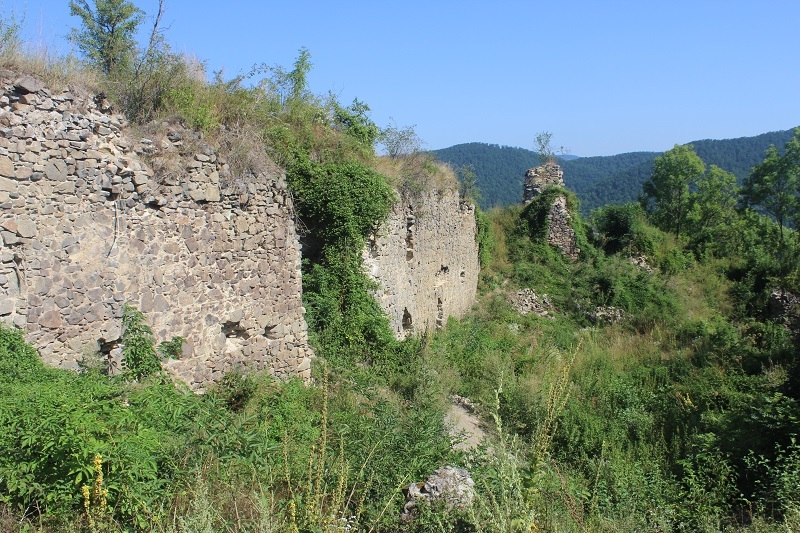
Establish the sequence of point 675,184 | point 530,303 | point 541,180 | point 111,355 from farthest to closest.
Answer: point 675,184 < point 541,180 < point 530,303 < point 111,355

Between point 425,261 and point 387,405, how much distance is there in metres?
6.59

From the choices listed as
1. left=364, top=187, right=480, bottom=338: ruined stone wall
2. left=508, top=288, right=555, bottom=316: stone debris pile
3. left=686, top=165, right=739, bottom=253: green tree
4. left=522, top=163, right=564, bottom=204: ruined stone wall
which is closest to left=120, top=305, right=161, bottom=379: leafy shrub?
left=364, top=187, right=480, bottom=338: ruined stone wall

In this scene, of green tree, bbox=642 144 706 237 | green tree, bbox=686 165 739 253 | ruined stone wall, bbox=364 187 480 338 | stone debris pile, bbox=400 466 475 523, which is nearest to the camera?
stone debris pile, bbox=400 466 475 523

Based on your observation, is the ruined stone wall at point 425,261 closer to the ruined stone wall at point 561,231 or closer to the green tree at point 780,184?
the ruined stone wall at point 561,231

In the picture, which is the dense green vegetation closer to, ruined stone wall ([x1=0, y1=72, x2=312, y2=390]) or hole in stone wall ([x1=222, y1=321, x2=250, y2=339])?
ruined stone wall ([x1=0, y1=72, x2=312, y2=390])

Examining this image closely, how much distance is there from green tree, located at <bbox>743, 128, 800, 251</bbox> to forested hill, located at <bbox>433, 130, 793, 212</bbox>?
32849 millimetres

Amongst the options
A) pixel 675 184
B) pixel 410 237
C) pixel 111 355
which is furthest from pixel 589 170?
pixel 111 355

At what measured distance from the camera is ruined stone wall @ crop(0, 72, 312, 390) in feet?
17.6

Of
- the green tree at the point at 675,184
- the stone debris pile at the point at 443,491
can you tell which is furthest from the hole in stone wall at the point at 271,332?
the green tree at the point at 675,184

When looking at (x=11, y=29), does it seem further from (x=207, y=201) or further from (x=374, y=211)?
(x=374, y=211)

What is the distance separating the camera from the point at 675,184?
31.7 m

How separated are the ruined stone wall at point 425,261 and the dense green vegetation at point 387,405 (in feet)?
1.86

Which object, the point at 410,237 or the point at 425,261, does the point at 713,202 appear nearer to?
the point at 425,261

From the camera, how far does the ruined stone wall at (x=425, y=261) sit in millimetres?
10398
